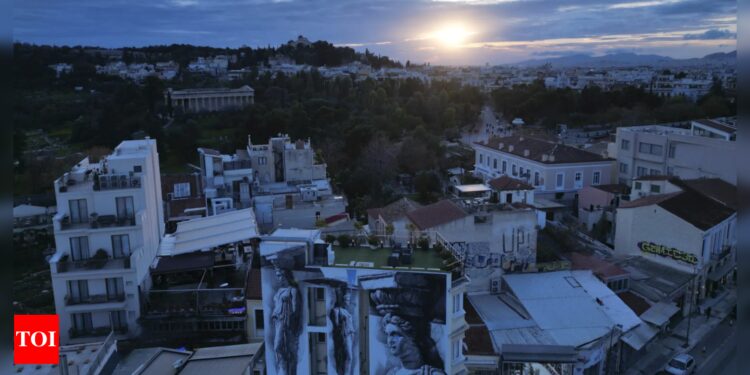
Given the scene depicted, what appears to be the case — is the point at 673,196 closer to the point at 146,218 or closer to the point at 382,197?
the point at 382,197

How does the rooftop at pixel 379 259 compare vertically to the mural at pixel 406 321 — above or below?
above

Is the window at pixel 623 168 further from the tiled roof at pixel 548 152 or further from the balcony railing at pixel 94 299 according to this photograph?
the balcony railing at pixel 94 299

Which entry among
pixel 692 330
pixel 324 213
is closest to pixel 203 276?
pixel 324 213

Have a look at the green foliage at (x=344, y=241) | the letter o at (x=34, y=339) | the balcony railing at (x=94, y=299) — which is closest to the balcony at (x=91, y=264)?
the balcony railing at (x=94, y=299)

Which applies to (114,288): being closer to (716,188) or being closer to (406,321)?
(406,321)

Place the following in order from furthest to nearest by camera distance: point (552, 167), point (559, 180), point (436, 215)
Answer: point (559, 180), point (552, 167), point (436, 215)

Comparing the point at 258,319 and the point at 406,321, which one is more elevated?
the point at 406,321

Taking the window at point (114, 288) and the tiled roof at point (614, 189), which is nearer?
the window at point (114, 288)

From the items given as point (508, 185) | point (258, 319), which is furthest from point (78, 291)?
point (508, 185)
